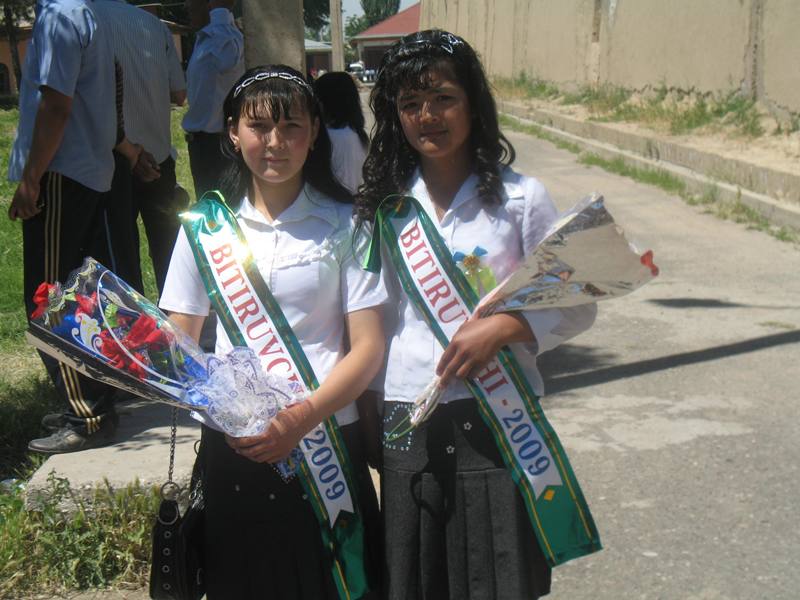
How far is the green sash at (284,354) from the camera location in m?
2.31

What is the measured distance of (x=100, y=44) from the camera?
3811 mm

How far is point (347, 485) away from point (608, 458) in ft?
7.24

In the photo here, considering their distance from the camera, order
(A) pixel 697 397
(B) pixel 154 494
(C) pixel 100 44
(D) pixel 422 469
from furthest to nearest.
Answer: (A) pixel 697 397
(C) pixel 100 44
(B) pixel 154 494
(D) pixel 422 469

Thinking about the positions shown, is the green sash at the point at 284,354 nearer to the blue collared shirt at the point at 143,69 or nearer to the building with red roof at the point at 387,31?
the blue collared shirt at the point at 143,69

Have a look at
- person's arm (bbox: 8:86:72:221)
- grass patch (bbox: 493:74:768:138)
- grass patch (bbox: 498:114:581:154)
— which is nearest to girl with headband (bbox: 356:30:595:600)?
person's arm (bbox: 8:86:72:221)

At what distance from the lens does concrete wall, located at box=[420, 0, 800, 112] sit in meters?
11.5

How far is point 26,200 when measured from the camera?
375cm

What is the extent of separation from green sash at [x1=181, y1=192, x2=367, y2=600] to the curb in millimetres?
6977

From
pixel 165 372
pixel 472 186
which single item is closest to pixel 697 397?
pixel 472 186

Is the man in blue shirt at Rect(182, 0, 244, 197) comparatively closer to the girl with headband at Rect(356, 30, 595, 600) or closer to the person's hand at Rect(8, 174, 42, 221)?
the person's hand at Rect(8, 174, 42, 221)

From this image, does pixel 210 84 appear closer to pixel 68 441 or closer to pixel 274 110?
pixel 68 441

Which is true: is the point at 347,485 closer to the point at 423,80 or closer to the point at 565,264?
the point at 565,264

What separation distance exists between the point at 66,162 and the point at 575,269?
7.63 feet

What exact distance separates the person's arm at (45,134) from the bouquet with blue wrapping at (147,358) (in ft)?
5.30
